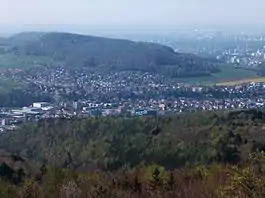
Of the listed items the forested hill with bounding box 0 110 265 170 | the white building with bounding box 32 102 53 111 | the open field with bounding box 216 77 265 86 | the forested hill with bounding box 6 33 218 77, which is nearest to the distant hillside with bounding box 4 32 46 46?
the forested hill with bounding box 6 33 218 77

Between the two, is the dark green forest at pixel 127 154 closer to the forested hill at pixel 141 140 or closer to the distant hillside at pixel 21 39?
the forested hill at pixel 141 140

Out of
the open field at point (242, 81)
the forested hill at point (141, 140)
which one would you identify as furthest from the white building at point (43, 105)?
the open field at point (242, 81)

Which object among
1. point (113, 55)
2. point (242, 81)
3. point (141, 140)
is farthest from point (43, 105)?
point (113, 55)

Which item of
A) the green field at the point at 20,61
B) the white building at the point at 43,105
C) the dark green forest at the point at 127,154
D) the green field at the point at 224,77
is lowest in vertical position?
the white building at the point at 43,105

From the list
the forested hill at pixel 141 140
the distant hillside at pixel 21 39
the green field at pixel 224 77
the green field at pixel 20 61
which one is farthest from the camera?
the distant hillside at pixel 21 39

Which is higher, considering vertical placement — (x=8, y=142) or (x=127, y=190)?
(x=127, y=190)

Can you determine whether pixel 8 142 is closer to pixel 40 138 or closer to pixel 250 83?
pixel 40 138

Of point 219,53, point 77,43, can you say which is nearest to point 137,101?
point 77,43
